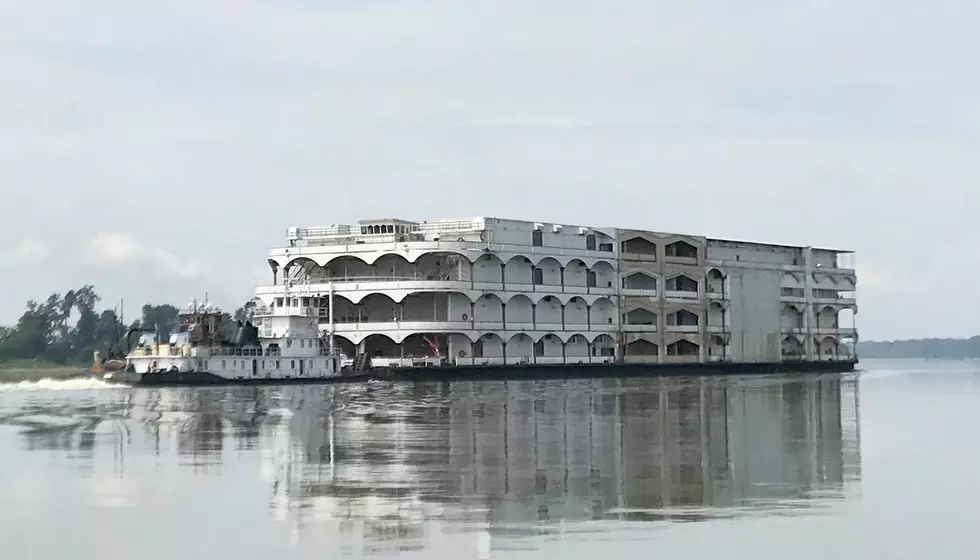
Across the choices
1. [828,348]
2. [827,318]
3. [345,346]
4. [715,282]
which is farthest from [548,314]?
[827,318]

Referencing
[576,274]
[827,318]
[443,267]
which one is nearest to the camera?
[443,267]

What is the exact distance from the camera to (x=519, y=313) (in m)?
94.4

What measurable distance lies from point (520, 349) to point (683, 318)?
765 inches

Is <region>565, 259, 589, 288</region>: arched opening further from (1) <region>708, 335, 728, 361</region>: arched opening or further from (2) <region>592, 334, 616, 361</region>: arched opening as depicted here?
(1) <region>708, 335, 728, 361</region>: arched opening

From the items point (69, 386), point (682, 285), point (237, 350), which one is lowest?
point (69, 386)

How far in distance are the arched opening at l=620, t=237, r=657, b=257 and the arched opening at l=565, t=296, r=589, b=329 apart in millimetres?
6072

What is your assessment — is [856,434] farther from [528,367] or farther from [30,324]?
[30,324]

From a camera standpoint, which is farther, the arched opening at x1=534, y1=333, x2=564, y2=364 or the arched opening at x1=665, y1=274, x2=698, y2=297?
the arched opening at x1=665, y1=274, x2=698, y2=297

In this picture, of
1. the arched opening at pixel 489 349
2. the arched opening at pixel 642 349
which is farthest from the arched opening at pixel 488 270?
the arched opening at pixel 642 349

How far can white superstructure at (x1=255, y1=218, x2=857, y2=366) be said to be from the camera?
8775cm

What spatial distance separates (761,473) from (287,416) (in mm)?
22021

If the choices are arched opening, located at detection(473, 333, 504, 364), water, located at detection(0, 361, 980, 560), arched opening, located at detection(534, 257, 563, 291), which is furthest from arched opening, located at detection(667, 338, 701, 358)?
water, located at detection(0, 361, 980, 560)

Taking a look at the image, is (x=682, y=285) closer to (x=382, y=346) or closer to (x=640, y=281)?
(x=640, y=281)

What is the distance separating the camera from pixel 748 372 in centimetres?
10956
